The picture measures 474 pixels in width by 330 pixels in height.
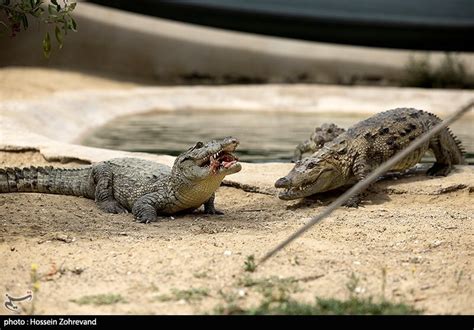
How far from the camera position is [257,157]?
30.8 ft

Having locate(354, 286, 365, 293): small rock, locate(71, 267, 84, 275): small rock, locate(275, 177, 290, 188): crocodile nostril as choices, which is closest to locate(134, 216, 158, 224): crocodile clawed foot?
locate(275, 177, 290, 188): crocodile nostril

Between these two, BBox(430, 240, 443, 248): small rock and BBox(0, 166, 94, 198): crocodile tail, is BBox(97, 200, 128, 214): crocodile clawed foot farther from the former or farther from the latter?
BBox(430, 240, 443, 248): small rock

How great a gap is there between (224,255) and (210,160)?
1345 millimetres

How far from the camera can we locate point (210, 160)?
5.86m

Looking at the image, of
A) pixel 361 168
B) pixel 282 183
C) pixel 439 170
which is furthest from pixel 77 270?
pixel 439 170

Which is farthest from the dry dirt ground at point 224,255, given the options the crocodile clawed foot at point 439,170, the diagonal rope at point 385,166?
the crocodile clawed foot at point 439,170

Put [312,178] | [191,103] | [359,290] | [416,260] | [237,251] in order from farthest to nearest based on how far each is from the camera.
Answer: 1. [191,103]
2. [312,178]
3. [237,251]
4. [416,260]
5. [359,290]

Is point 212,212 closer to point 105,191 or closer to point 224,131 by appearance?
point 105,191
